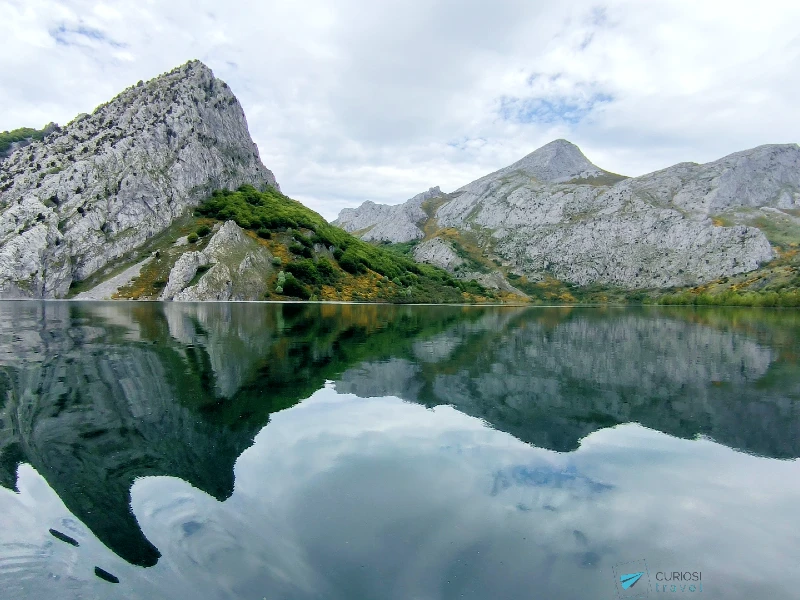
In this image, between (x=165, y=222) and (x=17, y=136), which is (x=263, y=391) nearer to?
(x=165, y=222)

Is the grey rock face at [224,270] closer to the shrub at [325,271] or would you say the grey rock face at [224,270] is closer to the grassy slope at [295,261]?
the grassy slope at [295,261]

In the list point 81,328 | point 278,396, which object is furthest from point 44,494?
point 81,328

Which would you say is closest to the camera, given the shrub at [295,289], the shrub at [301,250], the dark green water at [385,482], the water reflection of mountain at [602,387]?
the dark green water at [385,482]

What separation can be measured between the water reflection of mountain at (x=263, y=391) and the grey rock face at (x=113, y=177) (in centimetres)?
7172

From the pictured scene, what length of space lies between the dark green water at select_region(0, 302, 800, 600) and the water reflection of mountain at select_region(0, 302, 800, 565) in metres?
0.11

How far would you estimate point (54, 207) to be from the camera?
102 metres

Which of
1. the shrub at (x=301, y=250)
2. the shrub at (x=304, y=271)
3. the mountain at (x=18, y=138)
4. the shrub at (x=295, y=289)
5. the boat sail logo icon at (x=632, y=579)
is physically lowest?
the boat sail logo icon at (x=632, y=579)

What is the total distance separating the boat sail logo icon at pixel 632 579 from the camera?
24.1 ft

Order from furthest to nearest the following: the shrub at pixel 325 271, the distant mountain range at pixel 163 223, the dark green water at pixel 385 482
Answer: the shrub at pixel 325 271 < the distant mountain range at pixel 163 223 < the dark green water at pixel 385 482

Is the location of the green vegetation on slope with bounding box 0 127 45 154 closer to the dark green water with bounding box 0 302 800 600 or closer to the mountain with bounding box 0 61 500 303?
the mountain with bounding box 0 61 500 303

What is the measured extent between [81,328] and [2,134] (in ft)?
686

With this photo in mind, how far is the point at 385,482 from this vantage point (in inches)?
437

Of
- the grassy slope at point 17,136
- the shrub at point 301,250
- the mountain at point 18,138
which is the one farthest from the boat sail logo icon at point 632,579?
the grassy slope at point 17,136

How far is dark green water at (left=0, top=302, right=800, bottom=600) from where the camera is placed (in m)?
7.48
